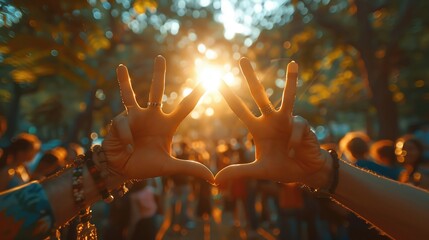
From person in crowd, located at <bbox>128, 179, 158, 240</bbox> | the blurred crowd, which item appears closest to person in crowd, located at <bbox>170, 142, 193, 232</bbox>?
the blurred crowd

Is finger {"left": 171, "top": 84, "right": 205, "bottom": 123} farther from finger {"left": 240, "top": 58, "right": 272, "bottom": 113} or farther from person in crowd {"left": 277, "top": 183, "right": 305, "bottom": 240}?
person in crowd {"left": 277, "top": 183, "right": 305, "bottom": 240}

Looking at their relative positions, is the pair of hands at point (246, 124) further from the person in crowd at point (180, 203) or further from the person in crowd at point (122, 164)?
the person in crowd at point (180, 203)

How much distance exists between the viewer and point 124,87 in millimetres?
1914

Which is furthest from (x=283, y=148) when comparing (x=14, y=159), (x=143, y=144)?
(x=14, y=159)

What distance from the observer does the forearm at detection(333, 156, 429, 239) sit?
1.60 metres

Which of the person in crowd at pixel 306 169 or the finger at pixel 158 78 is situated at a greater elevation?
the finger at pixel 158 78

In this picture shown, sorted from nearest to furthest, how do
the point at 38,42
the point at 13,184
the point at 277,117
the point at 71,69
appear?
the point at 277,117, the point at 38,42, the point at 13,184, the point at 71,69

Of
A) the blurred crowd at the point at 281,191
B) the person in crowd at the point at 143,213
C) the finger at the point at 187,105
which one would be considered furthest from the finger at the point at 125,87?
the person in crowd at the point at 143,213

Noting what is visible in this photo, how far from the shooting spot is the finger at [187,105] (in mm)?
1897

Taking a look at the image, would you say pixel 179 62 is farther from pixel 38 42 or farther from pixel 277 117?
pixel 277 117

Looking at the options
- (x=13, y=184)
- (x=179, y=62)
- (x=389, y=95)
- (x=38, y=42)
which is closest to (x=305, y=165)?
(x=38, y=42)

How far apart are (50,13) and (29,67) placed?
132 centimetres

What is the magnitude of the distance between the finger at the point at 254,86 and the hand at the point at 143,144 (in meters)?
0.38

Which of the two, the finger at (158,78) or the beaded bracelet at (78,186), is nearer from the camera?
the beaded bracelet at (78,186)
